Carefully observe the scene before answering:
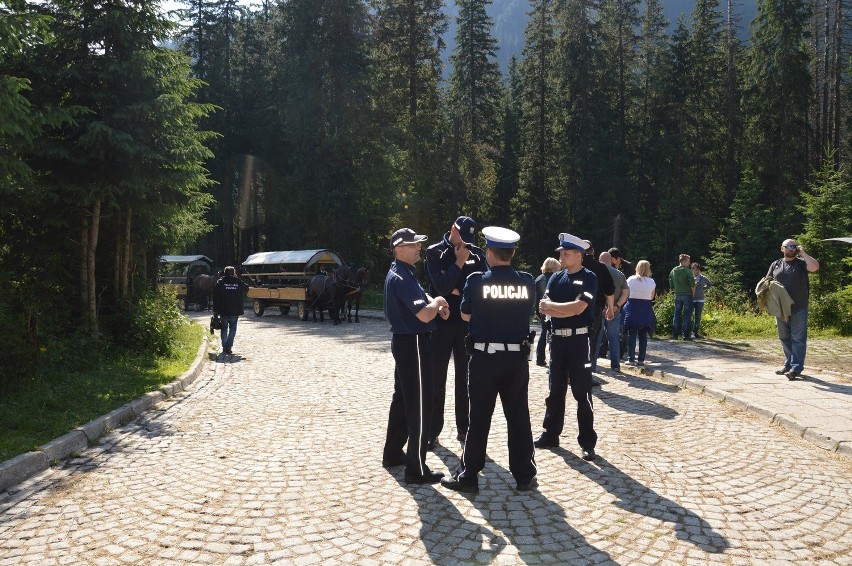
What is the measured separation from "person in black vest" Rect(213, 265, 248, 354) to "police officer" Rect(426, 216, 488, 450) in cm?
836

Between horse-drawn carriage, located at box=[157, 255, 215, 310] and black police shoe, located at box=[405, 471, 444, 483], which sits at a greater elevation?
horse-drawn carriage, located at box=[157, 255, 215, 310]

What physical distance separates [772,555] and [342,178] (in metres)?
33.0

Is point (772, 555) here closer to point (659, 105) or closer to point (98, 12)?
point (98, 12)

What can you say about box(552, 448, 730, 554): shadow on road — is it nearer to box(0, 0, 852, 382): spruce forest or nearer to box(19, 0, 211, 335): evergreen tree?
box(19, 0, 211, 335): evergreen tree

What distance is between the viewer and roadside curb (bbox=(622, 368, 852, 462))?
6.09m

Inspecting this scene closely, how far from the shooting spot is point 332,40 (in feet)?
115

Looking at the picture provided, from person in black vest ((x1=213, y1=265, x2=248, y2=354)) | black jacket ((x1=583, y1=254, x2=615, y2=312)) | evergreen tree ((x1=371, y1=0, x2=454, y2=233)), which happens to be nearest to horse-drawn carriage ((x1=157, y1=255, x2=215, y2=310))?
evergreen tree ((x1=371, y1=0, x2=454, y2=233))

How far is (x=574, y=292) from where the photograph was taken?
5789 mm

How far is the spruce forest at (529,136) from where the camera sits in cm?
3350

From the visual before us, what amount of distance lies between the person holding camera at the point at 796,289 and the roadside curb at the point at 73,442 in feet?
30.2

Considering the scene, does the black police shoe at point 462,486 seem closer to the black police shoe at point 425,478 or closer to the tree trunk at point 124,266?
the black police shoe at point 425,478

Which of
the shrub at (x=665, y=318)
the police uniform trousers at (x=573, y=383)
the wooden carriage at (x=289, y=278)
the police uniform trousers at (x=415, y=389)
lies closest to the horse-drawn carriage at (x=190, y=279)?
the wooden carriage at (x=289, y=278)

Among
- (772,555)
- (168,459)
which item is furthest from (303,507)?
(772,555)

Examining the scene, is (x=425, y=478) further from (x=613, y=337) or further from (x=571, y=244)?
(x=613, y=337)
